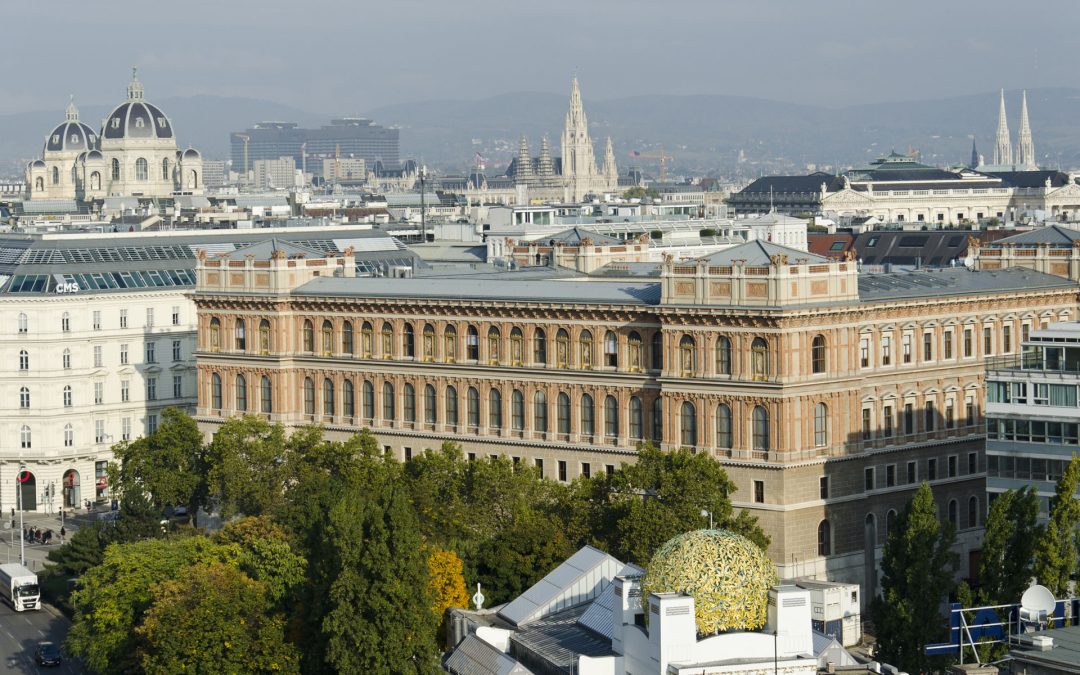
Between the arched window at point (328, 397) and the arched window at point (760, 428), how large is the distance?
32.6 m

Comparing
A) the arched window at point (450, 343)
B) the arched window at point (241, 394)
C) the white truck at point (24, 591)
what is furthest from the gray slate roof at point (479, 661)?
the arched window at point (241, 394)

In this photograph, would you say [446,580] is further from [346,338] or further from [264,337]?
[264,337]

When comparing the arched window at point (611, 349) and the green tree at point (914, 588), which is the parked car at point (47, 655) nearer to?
the arched window at point (611, 349)

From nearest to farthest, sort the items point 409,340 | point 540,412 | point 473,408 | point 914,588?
1. point 914,588
2. point 540,412
3. point 473,408
4. point 409,340

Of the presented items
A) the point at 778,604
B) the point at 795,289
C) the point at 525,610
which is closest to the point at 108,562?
the point at 525,610

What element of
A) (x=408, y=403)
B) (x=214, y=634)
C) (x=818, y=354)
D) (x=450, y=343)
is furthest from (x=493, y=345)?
(x=214, y=634)

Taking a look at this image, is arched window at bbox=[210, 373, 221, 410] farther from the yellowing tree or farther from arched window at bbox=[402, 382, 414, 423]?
the yellowing tree

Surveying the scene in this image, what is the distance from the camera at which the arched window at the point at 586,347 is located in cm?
12212

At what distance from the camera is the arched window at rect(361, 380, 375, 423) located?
13475 cm

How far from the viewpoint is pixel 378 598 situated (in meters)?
88.0

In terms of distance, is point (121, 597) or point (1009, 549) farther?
point (121, 597)

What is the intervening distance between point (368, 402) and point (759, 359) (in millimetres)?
30249

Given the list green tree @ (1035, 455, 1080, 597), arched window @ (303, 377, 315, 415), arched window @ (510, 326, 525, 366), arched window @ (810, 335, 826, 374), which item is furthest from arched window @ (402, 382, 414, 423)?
green tree @ (1035, 455, 1080, 597)

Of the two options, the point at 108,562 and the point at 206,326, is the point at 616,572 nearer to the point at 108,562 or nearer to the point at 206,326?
the point at 108,562
